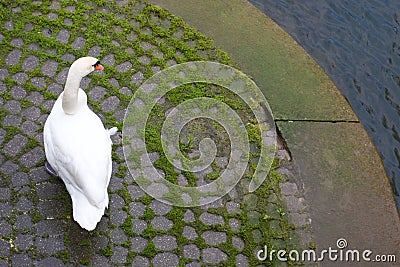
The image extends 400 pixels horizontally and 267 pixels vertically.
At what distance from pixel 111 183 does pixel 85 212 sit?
61cm

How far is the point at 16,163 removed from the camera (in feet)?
15.7

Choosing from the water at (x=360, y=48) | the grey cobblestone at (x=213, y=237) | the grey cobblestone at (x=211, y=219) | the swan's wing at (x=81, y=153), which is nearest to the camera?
the swan's wing at (x=81, y=153)

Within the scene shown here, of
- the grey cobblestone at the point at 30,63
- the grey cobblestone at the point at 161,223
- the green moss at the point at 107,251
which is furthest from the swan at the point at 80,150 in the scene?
the grey cobblestone at the point at 30,63

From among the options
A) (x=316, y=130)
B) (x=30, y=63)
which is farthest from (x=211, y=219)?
(x=30, y=63)

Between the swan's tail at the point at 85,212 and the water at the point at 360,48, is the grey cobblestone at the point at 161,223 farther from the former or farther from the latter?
the water at the point at 360,48

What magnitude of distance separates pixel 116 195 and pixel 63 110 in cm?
81

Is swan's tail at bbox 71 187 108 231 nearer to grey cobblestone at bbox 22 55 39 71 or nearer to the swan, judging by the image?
the swan

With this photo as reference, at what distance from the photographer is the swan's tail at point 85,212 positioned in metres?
4.19

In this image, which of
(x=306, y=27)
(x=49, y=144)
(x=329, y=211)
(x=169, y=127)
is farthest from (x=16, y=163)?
(x=306, y=27)

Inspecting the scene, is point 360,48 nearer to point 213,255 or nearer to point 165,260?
point 213,255

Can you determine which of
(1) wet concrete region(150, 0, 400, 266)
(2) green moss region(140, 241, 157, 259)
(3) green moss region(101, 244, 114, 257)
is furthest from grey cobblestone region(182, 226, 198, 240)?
(1) wet concrete region(150, 0, 400, 266)

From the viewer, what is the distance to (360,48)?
6.35 meters

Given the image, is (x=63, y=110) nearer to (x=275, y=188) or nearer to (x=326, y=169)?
(x=275, y=188)

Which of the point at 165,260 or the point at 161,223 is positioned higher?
the point at 161,223
